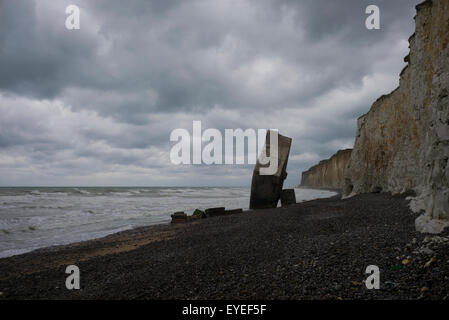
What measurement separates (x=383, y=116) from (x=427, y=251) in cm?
1443

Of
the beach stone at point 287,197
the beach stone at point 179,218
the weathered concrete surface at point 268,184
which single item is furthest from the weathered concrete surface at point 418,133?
the beach stone at point 179,218

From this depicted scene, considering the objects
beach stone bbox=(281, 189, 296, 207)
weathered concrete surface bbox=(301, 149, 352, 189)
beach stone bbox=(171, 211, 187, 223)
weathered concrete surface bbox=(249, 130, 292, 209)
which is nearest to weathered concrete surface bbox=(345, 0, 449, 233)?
beach stone bbox=(281, 189, 296, 207)

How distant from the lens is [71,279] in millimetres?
4930

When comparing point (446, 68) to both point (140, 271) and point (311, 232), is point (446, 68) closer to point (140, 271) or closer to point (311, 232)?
point (311, 232)

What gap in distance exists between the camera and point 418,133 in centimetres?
1177

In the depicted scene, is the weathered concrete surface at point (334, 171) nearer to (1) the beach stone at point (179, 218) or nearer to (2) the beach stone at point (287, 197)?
(2) the beach stone at point (287, 197)

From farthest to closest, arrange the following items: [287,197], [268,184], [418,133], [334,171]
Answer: [334,171]
[287,197]
[268,184]
[418,133]

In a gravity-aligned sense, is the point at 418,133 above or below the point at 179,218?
above

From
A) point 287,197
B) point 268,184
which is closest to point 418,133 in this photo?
point 268,184

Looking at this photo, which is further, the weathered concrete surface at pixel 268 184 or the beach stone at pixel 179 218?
the weathered concrete surface at pixel 268 184

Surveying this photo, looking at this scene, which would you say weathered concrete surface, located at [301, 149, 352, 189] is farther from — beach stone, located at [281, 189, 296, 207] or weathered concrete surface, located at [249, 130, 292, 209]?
weathered concrete surface, located at [249, 130, 292, 209]

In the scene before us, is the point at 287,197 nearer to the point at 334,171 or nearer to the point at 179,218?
the point at 179,218

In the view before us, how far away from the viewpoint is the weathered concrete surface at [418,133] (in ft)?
14.8
